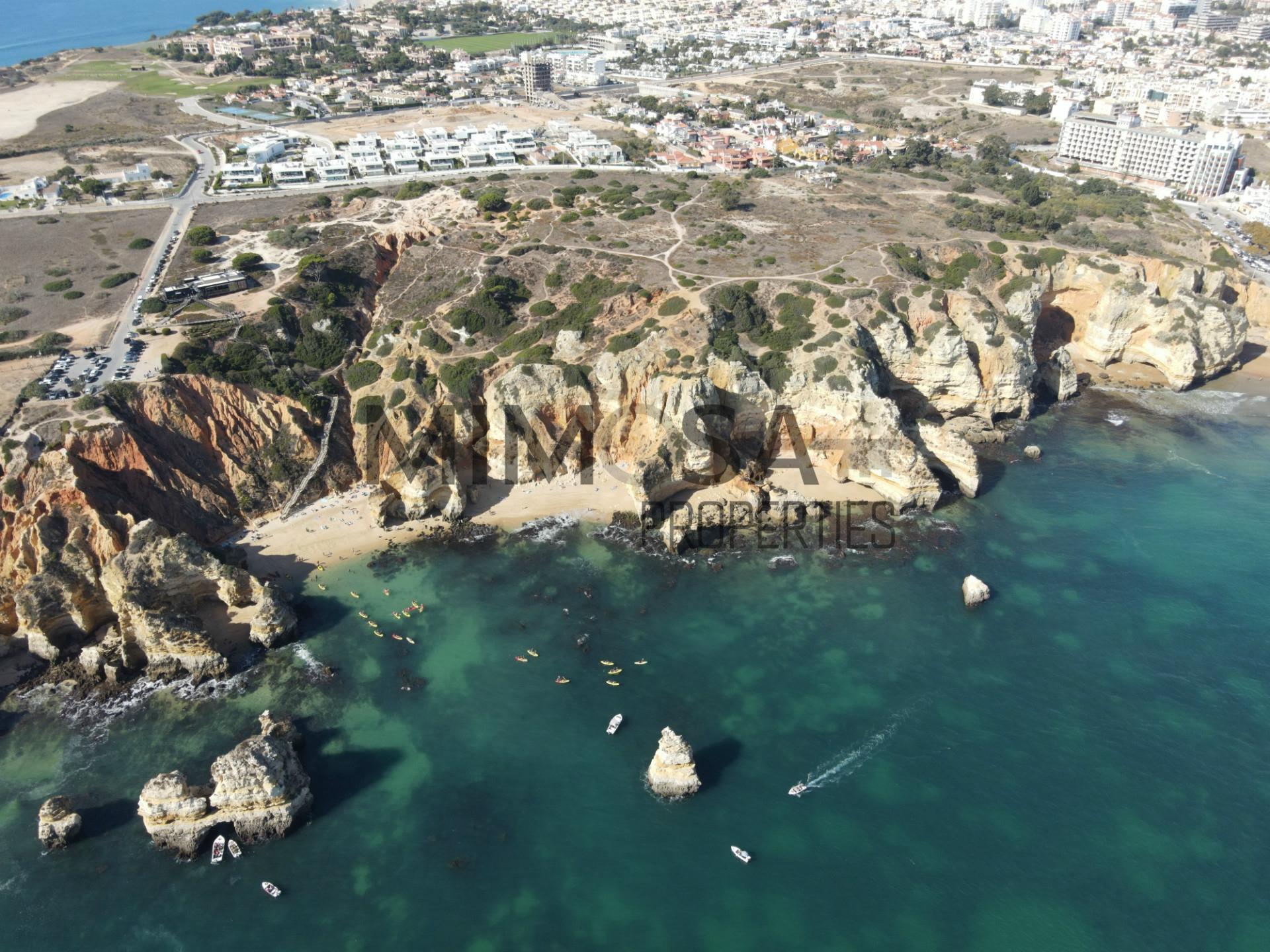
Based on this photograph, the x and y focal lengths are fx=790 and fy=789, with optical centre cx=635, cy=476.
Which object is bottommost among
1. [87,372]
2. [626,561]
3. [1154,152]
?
[626,561]

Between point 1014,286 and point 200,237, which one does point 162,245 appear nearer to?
point 200,237

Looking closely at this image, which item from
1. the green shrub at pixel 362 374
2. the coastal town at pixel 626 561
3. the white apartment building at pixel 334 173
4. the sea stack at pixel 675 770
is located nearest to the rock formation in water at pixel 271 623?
the coastal town at pixel 626 561

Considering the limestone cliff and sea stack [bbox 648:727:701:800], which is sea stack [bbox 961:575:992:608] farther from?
the limestone cliff

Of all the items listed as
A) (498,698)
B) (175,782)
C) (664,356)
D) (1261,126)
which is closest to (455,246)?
(664,356)

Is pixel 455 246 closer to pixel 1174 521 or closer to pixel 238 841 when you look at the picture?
→ pixel 238 841

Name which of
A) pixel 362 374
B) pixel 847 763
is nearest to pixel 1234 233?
pixel 847 763

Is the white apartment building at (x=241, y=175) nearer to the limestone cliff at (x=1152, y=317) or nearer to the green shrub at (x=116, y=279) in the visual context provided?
the green shrub at (x=116, y=279)
